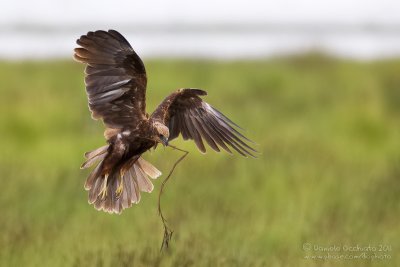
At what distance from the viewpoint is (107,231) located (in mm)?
6770

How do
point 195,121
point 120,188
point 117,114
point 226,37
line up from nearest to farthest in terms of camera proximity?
point 117,114, point 120,188, point 195,121, point 226,37

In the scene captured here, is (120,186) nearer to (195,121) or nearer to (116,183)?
(116,183)

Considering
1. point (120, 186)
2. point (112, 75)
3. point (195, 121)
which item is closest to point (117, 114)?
point (112, 75)

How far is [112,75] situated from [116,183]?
25.6 inches

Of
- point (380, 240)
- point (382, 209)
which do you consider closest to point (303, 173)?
point (382, 209)

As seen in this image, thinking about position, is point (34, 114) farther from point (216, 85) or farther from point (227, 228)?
point (227, 228)

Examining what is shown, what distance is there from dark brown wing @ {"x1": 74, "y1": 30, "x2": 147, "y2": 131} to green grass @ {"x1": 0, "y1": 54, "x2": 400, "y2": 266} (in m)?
0.73

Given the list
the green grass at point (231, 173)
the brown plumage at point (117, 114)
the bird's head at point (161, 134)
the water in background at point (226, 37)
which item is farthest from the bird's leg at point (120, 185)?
the water in background at point (226, 37)

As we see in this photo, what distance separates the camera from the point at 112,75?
19.6ft

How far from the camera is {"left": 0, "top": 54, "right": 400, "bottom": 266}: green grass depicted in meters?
6.50

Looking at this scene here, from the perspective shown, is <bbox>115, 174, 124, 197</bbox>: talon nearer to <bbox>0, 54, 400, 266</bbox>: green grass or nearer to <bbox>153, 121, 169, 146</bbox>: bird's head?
<bbox>0, 54, 400, 266</bbox>: green grass

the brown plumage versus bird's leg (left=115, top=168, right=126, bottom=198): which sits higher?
the brown plumage

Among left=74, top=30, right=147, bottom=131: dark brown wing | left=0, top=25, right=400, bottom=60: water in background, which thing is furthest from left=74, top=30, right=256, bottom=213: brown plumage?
left=0, top=25, right=400, bottom=60: water in background

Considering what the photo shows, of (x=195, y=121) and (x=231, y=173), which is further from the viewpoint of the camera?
(x=231, y=173)
